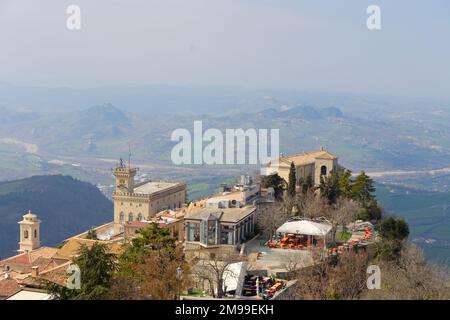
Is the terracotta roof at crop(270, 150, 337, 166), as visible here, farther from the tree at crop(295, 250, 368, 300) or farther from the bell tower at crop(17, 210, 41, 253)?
the bell tower at crop(17, 210, 41, 253)

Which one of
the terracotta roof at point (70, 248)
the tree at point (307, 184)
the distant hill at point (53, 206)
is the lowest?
the distant hill at point (53, 206)

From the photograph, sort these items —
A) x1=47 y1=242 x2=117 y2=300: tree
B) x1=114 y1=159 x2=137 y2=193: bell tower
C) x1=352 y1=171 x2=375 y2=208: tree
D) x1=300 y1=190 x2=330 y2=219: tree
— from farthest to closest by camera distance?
1. x1=114 y1=159 x2=137 y2=193: bell tower
2. x1=352 y1=171 x2=375 y2=208: tree
3. x1=300 y1=190 x2=330 y2=219: tree
4. x1=47 y1=242 x2=117 y2=300: tree

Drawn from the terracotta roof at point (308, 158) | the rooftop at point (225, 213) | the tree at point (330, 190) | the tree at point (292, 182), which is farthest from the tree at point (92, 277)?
the terracotta roof at point (308, 158)

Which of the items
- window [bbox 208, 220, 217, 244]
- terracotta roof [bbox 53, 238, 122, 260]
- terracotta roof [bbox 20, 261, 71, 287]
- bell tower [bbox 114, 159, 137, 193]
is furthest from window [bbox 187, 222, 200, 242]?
bell tower [bbox 114, 159, 137, 193]

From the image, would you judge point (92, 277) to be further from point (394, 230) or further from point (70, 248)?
point (70, 248)

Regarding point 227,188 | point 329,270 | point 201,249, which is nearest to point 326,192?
point 227,188

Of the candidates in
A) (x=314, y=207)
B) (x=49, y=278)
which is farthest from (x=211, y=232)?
Answer: (x=49, y=278)

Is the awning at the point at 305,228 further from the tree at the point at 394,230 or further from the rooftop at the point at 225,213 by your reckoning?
the tree at the point at 394,230
